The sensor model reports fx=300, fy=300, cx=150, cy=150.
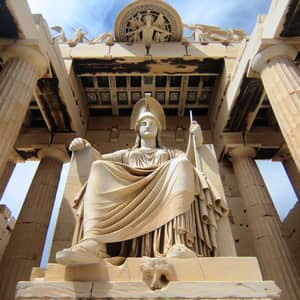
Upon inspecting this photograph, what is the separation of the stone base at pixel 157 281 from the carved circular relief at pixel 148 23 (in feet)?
30.7

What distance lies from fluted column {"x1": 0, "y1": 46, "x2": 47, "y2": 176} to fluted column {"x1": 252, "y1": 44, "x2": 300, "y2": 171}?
19.1ft

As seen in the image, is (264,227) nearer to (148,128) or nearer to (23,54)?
(148,128)

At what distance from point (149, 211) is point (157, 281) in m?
1.17

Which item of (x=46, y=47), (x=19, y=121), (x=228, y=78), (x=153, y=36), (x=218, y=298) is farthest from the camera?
(x=153, y=36)

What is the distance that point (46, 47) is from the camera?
848 centimetres

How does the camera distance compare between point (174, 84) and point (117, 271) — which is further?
point (174, 84)

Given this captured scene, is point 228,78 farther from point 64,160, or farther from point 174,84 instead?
point 64,160

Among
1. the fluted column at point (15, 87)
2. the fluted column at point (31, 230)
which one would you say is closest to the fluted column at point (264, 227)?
the fluted column at point (31, 230)

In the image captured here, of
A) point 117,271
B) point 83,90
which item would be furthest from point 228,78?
point 117,271

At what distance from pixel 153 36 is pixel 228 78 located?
10.9ft

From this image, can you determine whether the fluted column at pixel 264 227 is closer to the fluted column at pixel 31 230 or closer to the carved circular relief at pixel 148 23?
the carved circular relief at pixel 148 23

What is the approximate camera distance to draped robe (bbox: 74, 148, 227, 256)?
12.5 ft

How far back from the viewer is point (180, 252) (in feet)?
11.0

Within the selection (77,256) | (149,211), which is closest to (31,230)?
(149,211)
